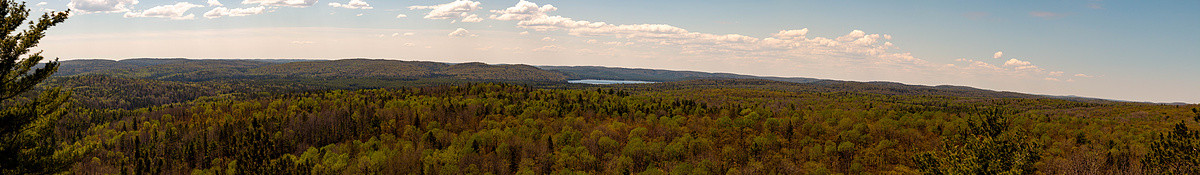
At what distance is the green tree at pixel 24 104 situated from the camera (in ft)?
93.7

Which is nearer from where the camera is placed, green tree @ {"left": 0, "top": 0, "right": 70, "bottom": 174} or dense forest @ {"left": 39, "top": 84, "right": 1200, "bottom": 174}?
green tree @ {"left": 0, "top": 0, "right": 70, "bottom": 174}

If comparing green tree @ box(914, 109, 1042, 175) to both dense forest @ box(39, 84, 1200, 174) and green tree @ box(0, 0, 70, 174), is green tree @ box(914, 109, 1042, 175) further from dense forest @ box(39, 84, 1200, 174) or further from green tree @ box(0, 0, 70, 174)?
green tree @ box(0, 0, 70, 174)

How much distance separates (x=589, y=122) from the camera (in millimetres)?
179000

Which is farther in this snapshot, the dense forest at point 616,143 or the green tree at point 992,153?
the dense forest at point 616,143

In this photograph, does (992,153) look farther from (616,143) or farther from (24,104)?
(616,143)

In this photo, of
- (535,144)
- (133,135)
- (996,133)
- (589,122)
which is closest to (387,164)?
(535,144)

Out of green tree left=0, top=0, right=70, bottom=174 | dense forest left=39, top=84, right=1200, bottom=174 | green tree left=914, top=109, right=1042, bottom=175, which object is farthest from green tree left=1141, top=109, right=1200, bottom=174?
green tree left=0, top=0, right=70, bottom=174

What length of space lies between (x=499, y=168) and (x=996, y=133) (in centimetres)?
9306

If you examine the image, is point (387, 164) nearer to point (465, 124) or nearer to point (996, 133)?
point (465, 124)

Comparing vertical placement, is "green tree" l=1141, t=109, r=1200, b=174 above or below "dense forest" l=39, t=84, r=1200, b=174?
above

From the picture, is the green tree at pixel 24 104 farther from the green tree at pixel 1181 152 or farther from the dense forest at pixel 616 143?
the green tree at pixel 1181 152

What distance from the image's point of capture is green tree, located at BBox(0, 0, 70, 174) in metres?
28.5

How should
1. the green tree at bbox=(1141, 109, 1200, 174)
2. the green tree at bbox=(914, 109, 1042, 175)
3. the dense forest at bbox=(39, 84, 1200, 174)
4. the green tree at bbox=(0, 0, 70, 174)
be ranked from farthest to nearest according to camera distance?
the dense forest at bbox=(39, 84, 1200, 174) < the green tree at bbox=(1141, 109, 1200, 174) < the green tree at bbox=(914, 109, 1042, 175) < the green tree at bbox=(0, 0, 70, 174)

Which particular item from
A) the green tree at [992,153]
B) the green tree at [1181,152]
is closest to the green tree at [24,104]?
the green tree at [992,153]
